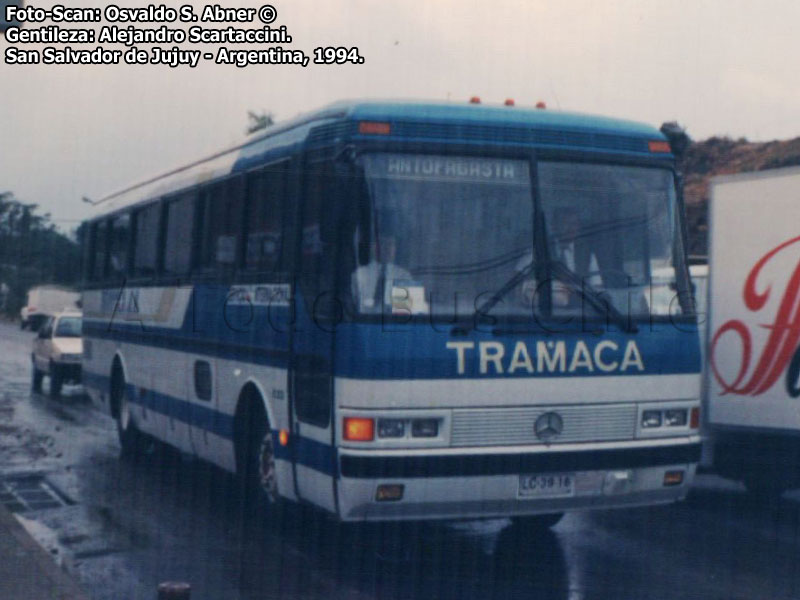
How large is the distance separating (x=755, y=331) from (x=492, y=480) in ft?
12.6

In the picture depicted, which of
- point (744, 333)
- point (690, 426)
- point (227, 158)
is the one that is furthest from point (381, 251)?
point (744, 333)

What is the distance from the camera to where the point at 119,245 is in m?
14.5

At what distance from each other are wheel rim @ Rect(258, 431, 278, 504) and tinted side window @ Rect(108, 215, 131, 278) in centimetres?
537

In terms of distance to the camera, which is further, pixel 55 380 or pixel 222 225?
pixel 55 380

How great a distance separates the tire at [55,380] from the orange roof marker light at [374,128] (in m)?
17.3

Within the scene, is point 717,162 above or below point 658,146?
above

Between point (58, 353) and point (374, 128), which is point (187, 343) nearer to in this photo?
point (374, 128)

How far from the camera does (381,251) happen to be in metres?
7.68

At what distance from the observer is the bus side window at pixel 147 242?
1281 centimetres

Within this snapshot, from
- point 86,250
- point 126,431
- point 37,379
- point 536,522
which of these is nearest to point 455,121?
point 536,522

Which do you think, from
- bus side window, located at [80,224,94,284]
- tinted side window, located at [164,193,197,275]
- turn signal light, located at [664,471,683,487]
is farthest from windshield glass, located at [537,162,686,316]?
bus side window, located at [80,224,94,284]

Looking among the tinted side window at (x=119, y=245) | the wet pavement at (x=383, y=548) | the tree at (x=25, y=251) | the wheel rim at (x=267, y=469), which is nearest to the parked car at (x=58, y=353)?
the tinted side window at (x=119, y=245)

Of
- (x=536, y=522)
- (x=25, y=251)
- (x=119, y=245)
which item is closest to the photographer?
(x=536, y=522)

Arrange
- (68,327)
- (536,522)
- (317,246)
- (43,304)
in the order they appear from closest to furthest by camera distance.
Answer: (317,246)
(536,522)
(68,327)
(43,304)
